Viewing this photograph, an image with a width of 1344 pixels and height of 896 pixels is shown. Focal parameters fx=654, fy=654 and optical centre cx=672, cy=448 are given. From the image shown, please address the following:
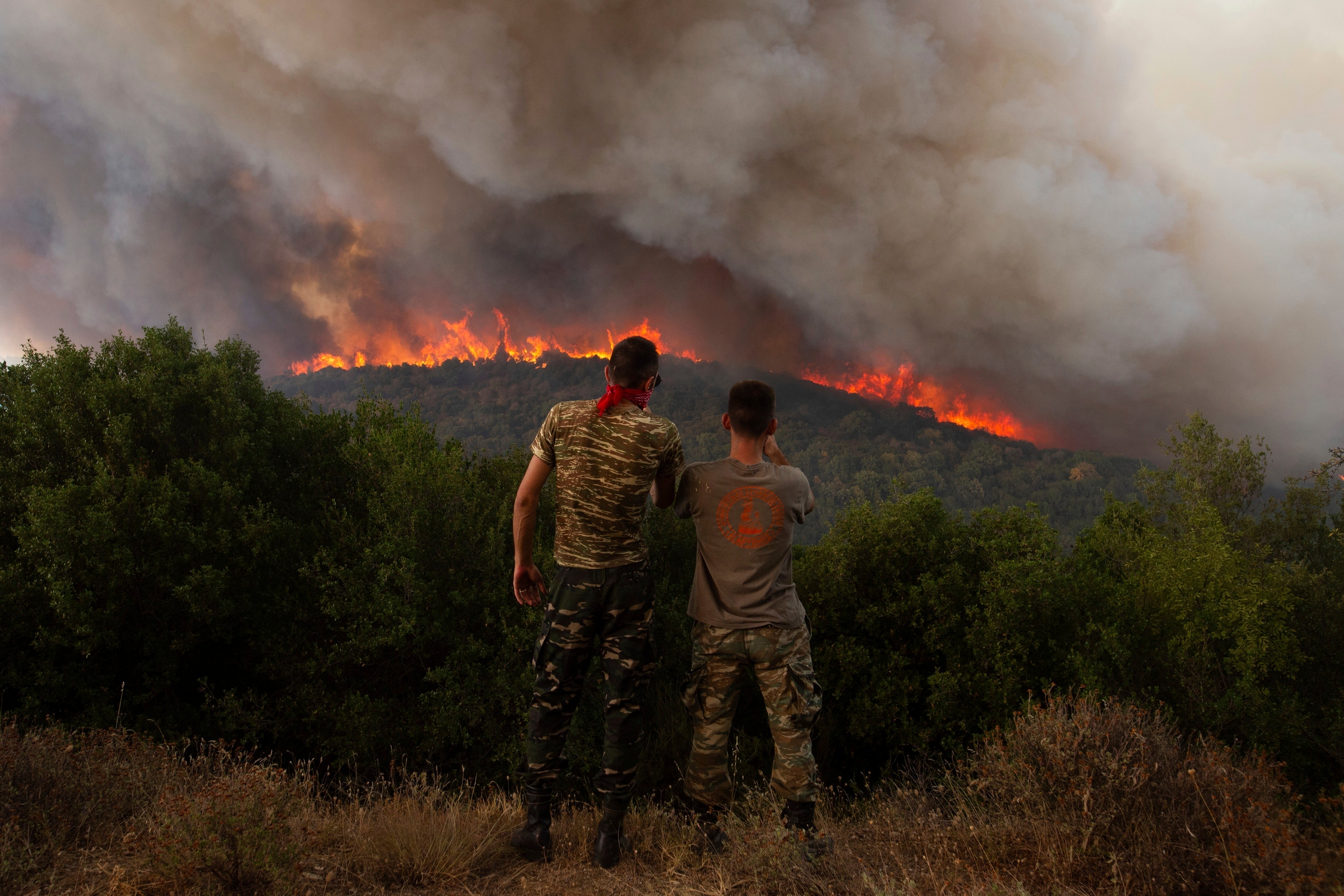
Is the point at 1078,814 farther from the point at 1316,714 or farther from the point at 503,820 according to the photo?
the point at 1316,714

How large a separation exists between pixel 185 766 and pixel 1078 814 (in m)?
7.47

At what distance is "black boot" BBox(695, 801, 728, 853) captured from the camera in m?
4.50

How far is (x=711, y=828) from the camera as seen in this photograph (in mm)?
4578

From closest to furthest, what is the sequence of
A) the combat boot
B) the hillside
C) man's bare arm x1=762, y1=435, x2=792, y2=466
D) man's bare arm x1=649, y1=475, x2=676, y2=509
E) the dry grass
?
the dry grass < the combat boot < man's bare arm x1=649, y1=475, x2=676, y2=509 < man's bare arm x1=762, y1=435, x2=792, y2=466 < the hillside

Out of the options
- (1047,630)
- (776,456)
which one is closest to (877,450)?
(1047,630)

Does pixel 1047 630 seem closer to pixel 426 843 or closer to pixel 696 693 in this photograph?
pixel 696 693

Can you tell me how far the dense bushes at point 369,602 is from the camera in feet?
37.5

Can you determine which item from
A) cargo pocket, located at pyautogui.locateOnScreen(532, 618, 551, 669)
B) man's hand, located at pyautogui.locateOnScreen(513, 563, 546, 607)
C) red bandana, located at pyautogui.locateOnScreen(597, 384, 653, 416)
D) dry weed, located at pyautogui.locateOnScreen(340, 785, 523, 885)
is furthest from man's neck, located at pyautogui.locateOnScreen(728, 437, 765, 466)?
dry weed, located at pyautogui.locateOnScreen(340, 785, 523, 885)

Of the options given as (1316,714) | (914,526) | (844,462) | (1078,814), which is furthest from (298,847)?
(844,462)

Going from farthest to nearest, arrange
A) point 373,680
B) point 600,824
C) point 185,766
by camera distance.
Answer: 1. point 373,680
2. point 185,766
3. point 600,824

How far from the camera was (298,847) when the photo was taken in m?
4.20

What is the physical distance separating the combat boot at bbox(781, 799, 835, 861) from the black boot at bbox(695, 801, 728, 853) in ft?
1.45

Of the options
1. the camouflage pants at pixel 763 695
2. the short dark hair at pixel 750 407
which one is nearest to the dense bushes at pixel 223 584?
the camouflage pants at pixel 763 695

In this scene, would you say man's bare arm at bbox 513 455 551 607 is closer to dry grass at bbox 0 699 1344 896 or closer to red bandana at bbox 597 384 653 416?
red bandana at bbox 597 384 653 416
